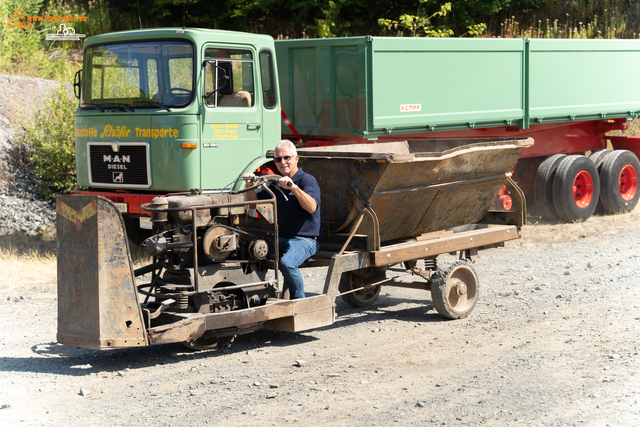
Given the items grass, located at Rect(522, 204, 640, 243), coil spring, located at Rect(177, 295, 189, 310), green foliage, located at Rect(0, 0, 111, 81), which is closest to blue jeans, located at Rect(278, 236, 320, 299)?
coil spring, located at Rect(177, 295, 189, 310)

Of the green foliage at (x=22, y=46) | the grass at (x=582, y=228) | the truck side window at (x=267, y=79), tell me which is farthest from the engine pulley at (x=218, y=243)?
the green foliage at (x=22, y=46)

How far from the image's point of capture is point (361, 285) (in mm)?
7531

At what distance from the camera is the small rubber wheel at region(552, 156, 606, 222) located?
13.3m

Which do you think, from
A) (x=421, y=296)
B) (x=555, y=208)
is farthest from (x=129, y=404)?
(x=555, y=208)

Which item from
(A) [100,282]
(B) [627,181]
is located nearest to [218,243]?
(A) [100,282]

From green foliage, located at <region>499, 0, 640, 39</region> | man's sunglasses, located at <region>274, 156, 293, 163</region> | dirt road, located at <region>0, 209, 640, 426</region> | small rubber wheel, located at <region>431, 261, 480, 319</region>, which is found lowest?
dirt road, located at <region>0, 209, 640, 426</region>

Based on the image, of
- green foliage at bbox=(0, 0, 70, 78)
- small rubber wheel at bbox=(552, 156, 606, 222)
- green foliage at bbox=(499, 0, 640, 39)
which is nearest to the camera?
small rubber wheel at bbox=(552, 156, 606, 222)

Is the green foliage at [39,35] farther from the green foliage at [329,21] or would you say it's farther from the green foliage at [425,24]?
the green foliage at [425,24]

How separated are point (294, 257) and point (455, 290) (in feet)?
6.26

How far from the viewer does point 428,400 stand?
4.99 m

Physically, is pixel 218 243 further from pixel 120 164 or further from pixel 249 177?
pixel 120 164

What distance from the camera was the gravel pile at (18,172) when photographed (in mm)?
13062

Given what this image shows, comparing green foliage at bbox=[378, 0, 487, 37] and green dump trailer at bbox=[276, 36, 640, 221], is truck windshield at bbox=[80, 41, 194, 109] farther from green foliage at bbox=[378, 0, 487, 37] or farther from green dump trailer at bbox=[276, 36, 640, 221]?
green foliage at bbox=[378, 0, 487, 37]

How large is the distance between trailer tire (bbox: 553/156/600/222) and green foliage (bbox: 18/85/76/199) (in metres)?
8.81
